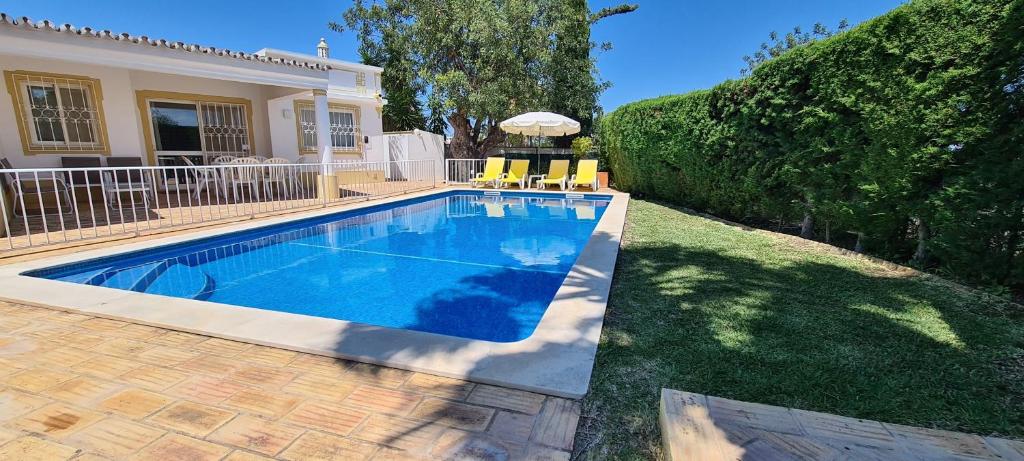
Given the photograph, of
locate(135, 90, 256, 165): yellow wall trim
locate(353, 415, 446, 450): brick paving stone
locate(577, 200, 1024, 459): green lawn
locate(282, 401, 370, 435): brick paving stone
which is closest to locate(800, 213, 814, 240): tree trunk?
locate(577, 200, 1024, 459): green lawn

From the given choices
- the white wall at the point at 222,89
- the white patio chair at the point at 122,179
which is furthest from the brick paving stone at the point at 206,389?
the white wall at the point at 222,89

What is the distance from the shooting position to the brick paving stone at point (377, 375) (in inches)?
94.1

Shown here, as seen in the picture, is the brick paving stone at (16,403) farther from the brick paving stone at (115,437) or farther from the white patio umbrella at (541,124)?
the white patio umbrella at (541,124)

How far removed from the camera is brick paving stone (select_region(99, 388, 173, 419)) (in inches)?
81.6

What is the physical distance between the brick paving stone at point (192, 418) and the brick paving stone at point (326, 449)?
1.51 ft

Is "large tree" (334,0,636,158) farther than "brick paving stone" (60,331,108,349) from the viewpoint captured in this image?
Yes

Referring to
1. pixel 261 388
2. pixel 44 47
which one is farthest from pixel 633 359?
pixel 44 47

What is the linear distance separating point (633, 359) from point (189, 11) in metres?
19.3

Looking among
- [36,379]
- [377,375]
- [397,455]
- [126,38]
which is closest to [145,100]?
[126,38]

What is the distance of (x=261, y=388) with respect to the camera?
2.30 m

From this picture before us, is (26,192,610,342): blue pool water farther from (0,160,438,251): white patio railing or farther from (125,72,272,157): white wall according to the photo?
(125,72,272,157): white wall

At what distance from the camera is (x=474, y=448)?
1841 millimetres

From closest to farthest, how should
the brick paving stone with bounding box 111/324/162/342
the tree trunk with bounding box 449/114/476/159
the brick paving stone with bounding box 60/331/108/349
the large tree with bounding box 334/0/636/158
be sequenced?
the brick paving stone with bounding box 60/331/108/349 < the brick paving stone with bounding box 111/324/162/342 < the large tree with bounding box 334/0/636/158 < the tree trunk with bounding box 449/114/476/159

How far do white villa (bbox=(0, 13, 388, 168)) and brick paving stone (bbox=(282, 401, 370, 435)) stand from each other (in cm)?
884
